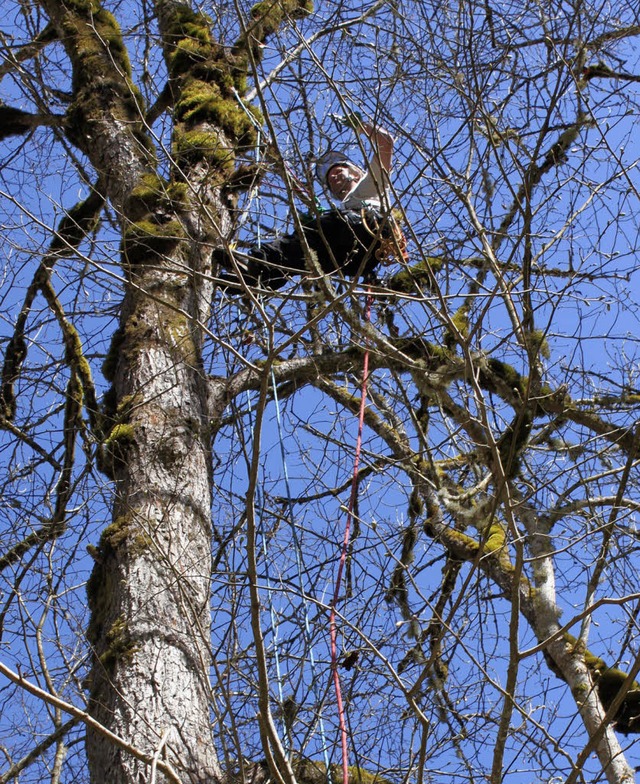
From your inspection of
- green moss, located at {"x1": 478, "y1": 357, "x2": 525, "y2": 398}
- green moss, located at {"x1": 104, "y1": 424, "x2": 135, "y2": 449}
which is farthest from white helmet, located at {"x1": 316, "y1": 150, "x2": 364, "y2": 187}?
green moss, located at {"x1": 104, "y1": 424, "x2": 135, "y2": 449}

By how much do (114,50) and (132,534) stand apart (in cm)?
297

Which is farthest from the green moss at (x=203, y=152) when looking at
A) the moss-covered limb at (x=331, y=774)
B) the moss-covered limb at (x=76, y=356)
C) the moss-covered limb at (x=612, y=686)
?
the moss-covered limb at (x=331, y=774)

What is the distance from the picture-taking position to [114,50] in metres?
5.24

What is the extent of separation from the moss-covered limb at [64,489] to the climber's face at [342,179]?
58.0 inches

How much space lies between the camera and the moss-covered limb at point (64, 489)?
4137 mm

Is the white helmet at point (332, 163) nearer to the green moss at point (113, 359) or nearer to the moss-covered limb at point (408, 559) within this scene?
the green moss at point (113, 359)

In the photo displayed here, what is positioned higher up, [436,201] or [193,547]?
[436,201]

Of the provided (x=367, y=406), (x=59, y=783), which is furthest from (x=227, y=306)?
(x=59, y=783)

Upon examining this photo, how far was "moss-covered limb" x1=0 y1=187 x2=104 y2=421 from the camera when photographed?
4770 mm

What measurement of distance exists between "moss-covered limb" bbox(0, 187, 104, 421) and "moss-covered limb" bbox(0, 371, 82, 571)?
28 cm

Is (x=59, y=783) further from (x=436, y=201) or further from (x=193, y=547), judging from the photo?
(x=436, y=201)

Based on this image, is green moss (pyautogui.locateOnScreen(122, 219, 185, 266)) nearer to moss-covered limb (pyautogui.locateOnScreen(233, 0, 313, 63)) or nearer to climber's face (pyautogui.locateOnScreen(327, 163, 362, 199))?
climber's face (pyautogui.locateOnScreen(327, 163, 362, 199))

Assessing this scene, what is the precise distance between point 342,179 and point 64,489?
1.86 metres

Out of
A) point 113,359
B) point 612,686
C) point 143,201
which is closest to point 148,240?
point 143,201
